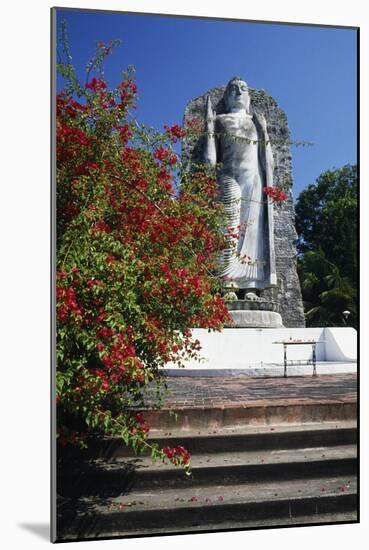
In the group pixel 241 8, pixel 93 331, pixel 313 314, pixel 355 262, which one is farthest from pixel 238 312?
pixel 241 8

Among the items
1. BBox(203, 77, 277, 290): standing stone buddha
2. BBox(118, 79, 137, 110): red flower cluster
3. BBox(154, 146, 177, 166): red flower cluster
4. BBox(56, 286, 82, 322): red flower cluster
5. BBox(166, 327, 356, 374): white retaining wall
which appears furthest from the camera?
BBox(203, 77, 277, 290): standing stone buddha

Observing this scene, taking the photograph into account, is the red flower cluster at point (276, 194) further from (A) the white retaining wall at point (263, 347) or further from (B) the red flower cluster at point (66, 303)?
(B) the red flower cluster at point (66, 303)

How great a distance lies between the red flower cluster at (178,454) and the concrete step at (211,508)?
0.16 m

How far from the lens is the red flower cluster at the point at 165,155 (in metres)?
4.27

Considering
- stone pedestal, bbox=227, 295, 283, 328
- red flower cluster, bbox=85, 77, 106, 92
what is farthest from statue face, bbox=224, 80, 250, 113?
stone pedestal, bbox=227, 295, 283, 328

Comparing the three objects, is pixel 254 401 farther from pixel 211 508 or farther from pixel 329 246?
pixel 329 246

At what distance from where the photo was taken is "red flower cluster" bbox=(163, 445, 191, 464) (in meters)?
4.18

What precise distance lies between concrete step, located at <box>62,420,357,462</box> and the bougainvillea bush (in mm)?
76

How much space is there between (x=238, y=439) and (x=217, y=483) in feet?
0.88

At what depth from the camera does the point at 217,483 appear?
168 inches

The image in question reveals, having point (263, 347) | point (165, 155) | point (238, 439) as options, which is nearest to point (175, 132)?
point (165, 155)

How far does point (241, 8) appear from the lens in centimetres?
447

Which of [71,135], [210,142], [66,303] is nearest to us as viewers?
[66,303]

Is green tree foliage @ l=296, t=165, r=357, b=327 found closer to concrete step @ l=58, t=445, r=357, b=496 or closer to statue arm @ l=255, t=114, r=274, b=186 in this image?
statue arm @ l=255, t=114, r=274, b=186
